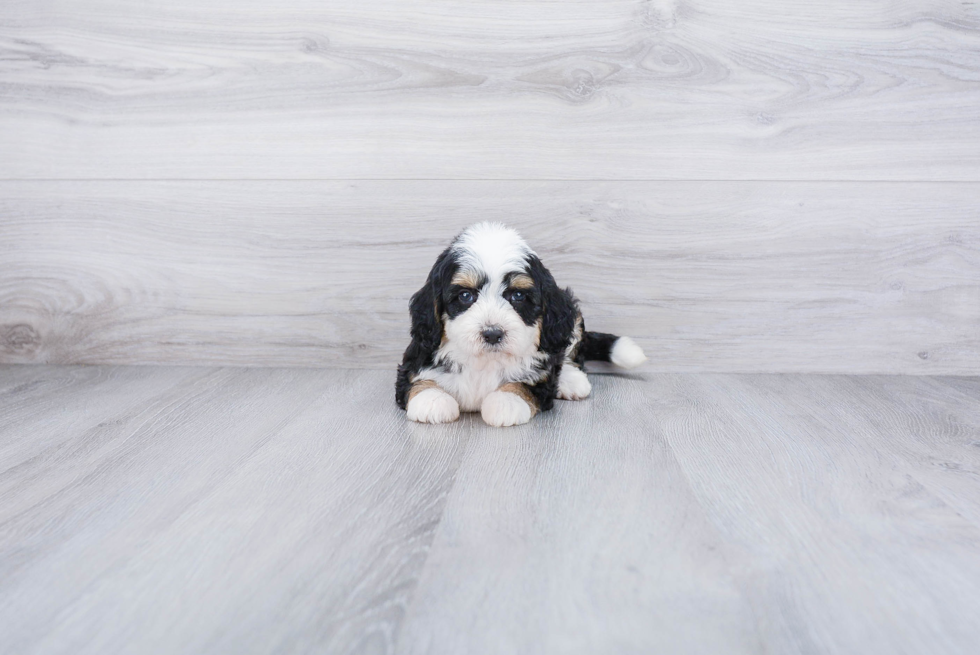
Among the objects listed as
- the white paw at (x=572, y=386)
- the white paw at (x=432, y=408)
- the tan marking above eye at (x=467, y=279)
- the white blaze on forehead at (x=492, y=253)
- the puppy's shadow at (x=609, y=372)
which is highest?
the white blaze on forehead at (x=492, y=253)

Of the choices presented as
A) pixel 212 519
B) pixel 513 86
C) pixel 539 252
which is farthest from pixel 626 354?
pixel 212 519

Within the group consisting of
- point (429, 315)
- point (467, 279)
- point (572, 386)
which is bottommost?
point (572, 386)

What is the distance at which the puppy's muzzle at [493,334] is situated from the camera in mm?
1658

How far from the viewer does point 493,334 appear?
166 centimetres

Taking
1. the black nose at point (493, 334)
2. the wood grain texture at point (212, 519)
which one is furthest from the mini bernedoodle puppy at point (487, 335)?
the wood grain texture at point (212, 519)

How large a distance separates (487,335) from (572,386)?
0.41 m

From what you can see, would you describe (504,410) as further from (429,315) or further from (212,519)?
(212,519)

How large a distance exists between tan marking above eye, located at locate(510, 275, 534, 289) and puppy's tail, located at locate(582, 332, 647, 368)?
0.50m

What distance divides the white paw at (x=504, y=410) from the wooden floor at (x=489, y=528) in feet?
0.12

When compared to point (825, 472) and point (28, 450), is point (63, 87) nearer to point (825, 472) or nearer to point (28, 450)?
point (28, 450)

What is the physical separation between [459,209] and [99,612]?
1583 millimetres

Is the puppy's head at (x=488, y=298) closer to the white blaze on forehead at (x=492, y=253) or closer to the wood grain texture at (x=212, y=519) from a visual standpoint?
the white blaze on forehead at (x=492, y=253)

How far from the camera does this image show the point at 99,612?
2.94 feet

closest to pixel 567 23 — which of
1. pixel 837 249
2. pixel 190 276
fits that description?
pixel 837 249
